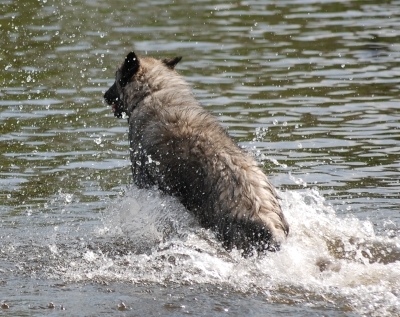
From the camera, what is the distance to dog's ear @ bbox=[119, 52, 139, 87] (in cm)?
932

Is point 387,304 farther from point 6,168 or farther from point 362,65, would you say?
point 362,65

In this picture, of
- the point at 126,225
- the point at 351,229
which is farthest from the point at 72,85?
the point at 351,229

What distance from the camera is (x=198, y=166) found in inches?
311

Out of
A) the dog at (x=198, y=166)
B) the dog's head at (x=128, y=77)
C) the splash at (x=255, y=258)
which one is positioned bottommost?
the splash at (x=255, y=258)

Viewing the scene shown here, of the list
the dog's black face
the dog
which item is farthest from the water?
the dog's black face

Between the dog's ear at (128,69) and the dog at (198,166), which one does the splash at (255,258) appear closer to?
the dog at (198,166)

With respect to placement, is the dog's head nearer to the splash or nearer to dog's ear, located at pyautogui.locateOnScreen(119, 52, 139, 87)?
→ dog's ear, located at pyautogui.locateOnScreen(119, 52, 139, 87)

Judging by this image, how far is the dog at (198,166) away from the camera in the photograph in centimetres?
754

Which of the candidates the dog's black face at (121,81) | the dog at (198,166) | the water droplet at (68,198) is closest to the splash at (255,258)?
the dog at (198,166)

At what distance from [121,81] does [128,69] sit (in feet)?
0.67

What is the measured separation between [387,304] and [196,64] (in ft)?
29.7

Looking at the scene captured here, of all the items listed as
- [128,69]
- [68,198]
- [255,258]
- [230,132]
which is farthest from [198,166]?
[230,132]

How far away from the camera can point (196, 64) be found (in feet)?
50.2

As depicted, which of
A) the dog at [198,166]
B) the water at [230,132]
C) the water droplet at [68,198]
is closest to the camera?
the water at [230,132]
